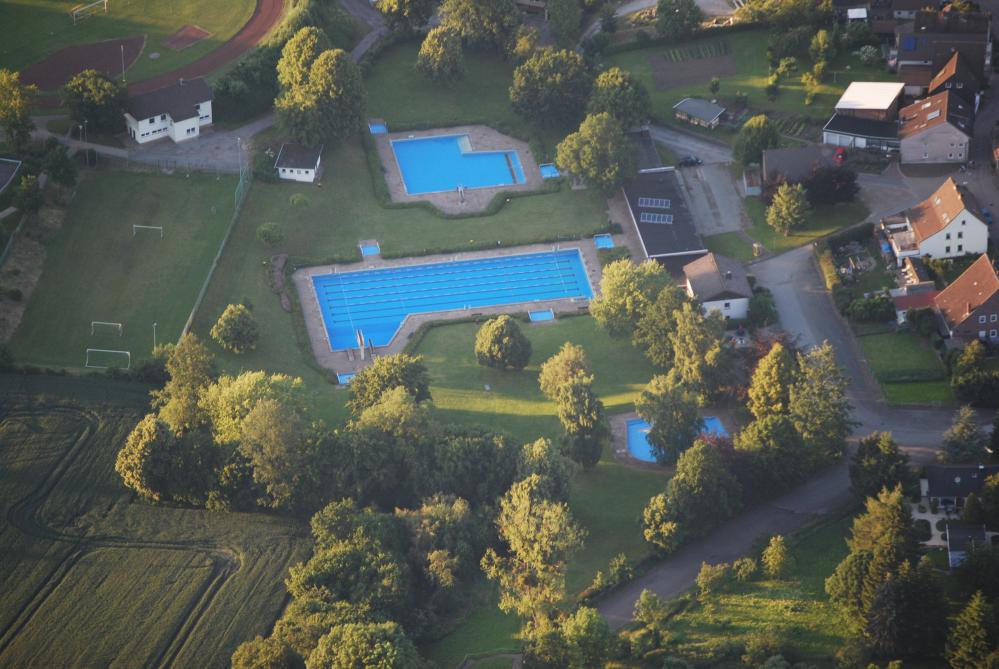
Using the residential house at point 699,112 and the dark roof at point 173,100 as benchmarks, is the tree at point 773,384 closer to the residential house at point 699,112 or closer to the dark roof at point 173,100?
the residential house at point 699,112

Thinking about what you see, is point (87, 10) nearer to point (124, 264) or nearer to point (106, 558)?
point (124, 264)

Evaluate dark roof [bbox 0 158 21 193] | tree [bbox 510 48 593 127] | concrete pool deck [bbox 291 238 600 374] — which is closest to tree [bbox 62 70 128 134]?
dark roof [bbox 0 158 21 193]

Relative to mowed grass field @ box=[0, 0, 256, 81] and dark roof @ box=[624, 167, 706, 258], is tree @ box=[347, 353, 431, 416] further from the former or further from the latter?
mowed grass field @ box=[0, 0, 256, 81]

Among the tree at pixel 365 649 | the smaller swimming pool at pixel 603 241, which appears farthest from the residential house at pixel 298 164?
the tree at pixel 365 649

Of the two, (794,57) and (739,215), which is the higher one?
(794,57)

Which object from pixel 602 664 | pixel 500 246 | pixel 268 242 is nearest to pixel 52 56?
pixel 268 242

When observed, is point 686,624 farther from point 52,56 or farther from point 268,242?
point 52,56

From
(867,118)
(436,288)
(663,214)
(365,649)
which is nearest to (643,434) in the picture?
(436,288)
